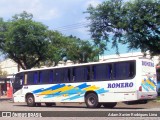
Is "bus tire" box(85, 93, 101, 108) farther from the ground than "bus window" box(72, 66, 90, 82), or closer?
closer

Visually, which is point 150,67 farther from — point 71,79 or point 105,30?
point 105,30

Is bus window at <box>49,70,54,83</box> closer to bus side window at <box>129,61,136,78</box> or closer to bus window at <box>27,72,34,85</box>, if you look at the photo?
bus window at <box>27,72,34,85</box>

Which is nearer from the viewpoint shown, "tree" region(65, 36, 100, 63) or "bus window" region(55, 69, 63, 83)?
"bus window" region(55, 69, 63, 83)

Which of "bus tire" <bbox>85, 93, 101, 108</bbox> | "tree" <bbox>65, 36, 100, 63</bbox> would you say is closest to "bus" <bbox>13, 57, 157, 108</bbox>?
"bus tire" <bbox>85, 93, 101, 108</bbox>

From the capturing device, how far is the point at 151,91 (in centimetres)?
1930

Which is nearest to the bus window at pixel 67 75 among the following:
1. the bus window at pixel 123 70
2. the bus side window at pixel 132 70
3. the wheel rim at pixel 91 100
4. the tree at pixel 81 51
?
the wheel rim at pixel 91 100

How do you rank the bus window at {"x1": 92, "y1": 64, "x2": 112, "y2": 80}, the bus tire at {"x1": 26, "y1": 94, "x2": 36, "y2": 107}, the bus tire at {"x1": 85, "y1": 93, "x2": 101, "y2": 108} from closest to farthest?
the bus window at {"x1": 92, "y1": 64, "x2": 112, "y2": 80} < the bus tire at {"x1": 85, "y1": 93, "x2": 101, "y2": 108} < the bus tire at {"x1": 26, "y1": 94, "x2": 36, "y2": 107}

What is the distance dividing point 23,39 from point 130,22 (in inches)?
421

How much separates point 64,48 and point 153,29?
16325 mm

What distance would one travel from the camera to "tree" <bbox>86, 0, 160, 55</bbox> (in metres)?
29.5

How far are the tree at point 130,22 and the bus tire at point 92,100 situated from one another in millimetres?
10821

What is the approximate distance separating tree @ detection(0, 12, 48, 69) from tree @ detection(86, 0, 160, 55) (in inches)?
216

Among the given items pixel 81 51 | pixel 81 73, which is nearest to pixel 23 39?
pixel 81 73

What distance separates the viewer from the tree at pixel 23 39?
33.3 m
